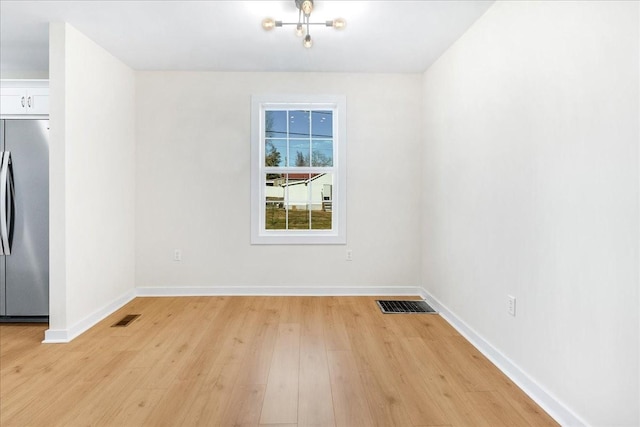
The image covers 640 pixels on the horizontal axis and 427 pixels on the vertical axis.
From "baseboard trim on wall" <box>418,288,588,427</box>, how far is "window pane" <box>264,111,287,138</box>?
8.68 feet

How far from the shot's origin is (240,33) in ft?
9.78

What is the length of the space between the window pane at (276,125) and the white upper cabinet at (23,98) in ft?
6.81

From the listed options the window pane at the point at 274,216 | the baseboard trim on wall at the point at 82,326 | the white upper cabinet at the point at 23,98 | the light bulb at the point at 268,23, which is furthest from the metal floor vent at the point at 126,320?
the light bulb at the point at 268,23

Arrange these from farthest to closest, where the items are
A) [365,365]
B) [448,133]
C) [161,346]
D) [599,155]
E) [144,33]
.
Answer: [448,133], [144,33], [161,346], [365,365], [599,155]

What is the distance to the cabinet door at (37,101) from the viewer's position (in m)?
3.03

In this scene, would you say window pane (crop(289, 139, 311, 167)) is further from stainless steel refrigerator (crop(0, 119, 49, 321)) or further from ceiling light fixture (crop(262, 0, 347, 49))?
stainless steel refrigerator (crop(0, 119, 49, 321))

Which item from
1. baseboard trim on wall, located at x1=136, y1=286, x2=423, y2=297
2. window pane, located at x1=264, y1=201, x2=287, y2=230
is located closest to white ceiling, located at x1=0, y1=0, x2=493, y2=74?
window pane, located at x1=264, y1=201, x2=287, y2=230

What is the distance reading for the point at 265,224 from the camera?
13.5 feet

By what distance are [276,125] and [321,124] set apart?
20.9 inches

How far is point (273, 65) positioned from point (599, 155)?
10.0ft

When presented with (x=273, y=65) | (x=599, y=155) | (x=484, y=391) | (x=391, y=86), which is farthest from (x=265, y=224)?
(x=599, y=155)

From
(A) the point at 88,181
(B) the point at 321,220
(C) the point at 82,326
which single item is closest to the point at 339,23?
(B) the point at 321,220

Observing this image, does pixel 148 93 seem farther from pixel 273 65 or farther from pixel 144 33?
pixel 273 65

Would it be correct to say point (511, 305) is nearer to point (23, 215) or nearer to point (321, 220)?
point (321, 220)
